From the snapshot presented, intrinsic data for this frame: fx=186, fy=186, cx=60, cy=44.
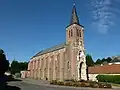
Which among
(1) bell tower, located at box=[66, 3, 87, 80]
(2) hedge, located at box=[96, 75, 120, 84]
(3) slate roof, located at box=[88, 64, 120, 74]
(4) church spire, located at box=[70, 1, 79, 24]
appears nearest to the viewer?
(2) hedge, located at box=[96, 75, 120, 84]

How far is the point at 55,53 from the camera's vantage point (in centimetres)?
7062

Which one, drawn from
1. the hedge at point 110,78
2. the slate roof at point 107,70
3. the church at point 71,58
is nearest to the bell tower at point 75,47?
the church at point 71,58

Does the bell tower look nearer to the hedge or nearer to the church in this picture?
the church

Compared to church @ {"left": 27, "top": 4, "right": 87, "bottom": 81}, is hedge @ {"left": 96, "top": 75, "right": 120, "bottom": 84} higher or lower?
lower

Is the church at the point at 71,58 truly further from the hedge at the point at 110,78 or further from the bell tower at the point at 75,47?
Answer: the hedge at the point at 110,78

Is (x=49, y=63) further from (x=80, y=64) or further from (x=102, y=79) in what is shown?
(x=102, y=79)

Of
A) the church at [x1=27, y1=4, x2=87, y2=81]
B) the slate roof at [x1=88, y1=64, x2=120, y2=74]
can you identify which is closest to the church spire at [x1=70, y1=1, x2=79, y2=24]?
the church at [x1=27, y1=4, x2=87, y2=81]

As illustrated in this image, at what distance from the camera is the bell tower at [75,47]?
200 feet

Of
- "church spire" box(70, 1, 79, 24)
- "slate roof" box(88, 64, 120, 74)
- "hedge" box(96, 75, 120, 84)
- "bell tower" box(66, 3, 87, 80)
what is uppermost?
"church spire" box(70, 1, 79, 24)

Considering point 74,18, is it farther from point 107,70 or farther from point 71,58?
point 107,70

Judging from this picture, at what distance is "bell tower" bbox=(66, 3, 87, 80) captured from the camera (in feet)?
200

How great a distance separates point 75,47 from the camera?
208ft

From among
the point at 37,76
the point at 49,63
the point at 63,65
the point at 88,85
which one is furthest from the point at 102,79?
the point at 37,76

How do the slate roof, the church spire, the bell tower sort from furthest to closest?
1. the church spire
2. the bell tower
3. the slate roof
